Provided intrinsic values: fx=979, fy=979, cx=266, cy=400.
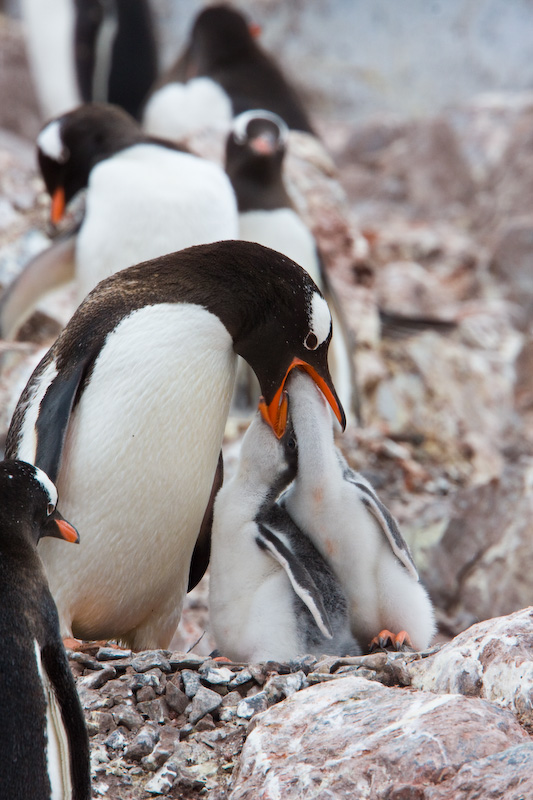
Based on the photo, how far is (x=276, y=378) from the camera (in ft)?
6.68

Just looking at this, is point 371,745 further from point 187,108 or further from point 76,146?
point 187,108

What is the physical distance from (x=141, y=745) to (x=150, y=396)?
0.71 metres

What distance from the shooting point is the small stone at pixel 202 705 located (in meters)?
1.55

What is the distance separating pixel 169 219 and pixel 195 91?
3.37 m

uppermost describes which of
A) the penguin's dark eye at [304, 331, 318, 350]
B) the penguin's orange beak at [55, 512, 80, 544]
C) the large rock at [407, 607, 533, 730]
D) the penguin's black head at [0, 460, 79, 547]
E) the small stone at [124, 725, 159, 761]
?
the penguin's black head at [0, 460, 79, 547]

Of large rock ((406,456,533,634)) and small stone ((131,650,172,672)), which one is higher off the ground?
small stone ((131,650,172,672))

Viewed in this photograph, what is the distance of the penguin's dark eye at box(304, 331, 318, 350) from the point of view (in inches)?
79.3

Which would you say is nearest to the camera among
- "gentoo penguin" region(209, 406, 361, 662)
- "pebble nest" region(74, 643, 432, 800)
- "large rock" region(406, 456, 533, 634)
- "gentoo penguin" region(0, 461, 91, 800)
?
"gentoo penguin" region(0, 461, 91, 800)

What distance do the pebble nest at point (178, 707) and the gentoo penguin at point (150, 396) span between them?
0.26m

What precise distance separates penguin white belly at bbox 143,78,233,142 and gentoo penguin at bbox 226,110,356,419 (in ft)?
5.54

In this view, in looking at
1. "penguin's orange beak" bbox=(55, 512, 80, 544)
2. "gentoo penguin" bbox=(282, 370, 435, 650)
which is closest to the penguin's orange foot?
"gentoo penguin" bbox=(282, 370, 435, 650)

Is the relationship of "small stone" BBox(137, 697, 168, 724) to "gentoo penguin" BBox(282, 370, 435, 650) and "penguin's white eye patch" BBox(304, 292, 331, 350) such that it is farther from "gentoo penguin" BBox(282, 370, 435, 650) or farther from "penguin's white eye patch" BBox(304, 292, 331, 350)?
"penguin's white eye patch" BBox(304, 292, 331, 350)

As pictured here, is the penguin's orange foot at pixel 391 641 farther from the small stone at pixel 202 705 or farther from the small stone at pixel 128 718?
the small stone at pixel 128 718

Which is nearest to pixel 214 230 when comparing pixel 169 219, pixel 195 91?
pixel 169 219
